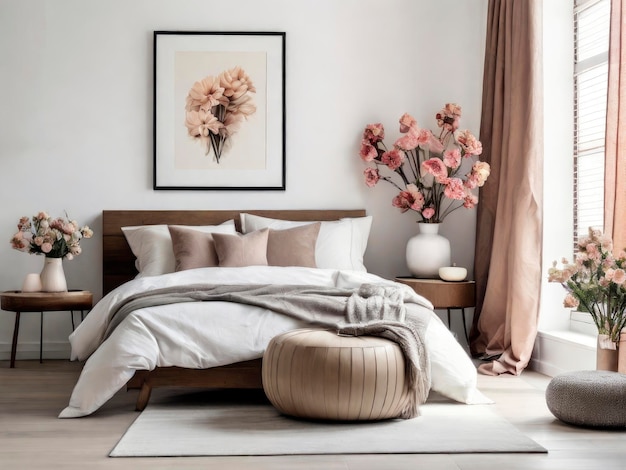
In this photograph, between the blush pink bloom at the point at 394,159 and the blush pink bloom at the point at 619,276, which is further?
the blush pink bloom at the point at 394,159

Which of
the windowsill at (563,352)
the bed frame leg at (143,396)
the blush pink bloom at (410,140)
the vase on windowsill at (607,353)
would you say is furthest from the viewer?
the blush pink bloom at (410,140)

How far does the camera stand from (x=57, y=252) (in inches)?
206

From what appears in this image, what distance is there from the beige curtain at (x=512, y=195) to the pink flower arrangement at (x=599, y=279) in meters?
1.22

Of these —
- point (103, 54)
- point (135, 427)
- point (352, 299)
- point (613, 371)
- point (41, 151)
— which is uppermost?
point (103, 54)

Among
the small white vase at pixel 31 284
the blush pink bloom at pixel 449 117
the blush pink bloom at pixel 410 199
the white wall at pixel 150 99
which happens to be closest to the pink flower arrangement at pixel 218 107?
the white wall at pixel 150 99

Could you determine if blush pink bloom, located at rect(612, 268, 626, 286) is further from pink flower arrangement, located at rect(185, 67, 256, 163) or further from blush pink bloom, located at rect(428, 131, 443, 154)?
pink flower arrangement, located at rect(185, 67, 256, 163)

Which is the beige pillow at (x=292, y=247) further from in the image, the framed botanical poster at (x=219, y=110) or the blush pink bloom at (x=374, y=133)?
the blush pink bloom at (x=374, y=133)

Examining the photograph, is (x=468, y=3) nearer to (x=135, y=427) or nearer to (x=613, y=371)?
(x=613, y=371)

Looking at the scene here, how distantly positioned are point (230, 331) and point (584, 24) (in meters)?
2.94

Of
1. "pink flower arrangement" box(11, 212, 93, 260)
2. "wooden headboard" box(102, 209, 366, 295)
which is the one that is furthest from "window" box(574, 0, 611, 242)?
"pink flower arrangement" box(11, 212, 93, 260)

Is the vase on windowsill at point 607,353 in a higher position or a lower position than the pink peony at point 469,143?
lower

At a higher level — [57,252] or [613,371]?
[57,252]

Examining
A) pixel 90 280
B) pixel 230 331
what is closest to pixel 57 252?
pixel 90 280

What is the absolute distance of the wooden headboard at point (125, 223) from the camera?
5.60m
